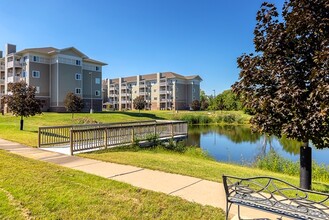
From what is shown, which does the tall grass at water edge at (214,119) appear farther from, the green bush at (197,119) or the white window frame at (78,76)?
the white window frame at (78,76)

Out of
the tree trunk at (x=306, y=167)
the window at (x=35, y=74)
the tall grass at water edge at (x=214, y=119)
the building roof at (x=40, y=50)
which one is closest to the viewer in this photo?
the tree trunk at (x=306, y=167)

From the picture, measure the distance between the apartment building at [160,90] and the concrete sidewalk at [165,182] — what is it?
69.4 metres

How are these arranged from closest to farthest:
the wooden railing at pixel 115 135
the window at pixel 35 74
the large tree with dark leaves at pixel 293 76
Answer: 1. the large tree with dark leaves at pixel 293 76
2. the wooden railing at pixel 115 135
3. the window at pixel 35 74

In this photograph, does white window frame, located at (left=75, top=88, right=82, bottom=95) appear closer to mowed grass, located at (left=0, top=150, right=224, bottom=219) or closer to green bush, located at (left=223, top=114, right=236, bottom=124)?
green bush, located at (left=223, top=114, right=236, bottom=124)

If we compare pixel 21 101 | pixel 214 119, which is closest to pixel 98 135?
pixel 21 101

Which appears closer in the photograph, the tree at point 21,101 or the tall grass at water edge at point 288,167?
the tall grass at water edge at point 288,167

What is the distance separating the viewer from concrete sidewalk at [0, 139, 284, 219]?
16.1 ft

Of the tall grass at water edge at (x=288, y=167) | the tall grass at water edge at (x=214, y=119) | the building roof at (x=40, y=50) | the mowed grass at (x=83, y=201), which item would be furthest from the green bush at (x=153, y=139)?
the building roof at (x=40, y=50)

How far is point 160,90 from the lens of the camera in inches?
3140

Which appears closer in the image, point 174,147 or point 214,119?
point 174,147

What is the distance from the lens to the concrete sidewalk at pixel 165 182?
4918 mm

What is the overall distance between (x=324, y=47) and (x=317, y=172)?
21.9 ft

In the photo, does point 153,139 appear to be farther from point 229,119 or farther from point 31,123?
point 229,119

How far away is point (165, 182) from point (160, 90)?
7400cm
